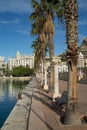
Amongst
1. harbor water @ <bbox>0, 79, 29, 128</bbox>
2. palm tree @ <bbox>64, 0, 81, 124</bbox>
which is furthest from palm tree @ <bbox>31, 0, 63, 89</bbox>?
palm tree @ <bbox>64, 0, 81, 124</bbox>

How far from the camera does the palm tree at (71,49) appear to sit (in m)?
11.6

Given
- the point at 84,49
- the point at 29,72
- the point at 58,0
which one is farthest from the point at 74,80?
the point at 29,72

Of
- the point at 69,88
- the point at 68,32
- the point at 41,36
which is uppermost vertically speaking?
the point at 41,36

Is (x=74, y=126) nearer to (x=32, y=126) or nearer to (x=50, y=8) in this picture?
(x=32, y=126)

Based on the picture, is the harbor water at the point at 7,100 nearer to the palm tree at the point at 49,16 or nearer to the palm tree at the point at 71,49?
the palm tree at the point at 49,16

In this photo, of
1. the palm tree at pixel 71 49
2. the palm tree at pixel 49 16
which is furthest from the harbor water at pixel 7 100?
the palm tree at pixel 71 49

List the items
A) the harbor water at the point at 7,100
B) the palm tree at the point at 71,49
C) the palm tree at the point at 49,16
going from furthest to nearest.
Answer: the palm tree at the point at 49,16, the harbor water at the point at 7,100, the palm tree at the point at 71,49

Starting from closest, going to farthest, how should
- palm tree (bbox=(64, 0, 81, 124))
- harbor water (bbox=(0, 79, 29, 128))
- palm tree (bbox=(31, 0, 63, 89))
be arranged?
palm tree (bbox=(64, 0, 81, 124)) → harbor water (bbox=(0, 79, 29, 128)) → palm tree (bbox=(31, 0, 63, 89))

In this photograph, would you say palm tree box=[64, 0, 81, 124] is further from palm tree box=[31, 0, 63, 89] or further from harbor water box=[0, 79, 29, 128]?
palm tree box=[31, 0, 63, 89]

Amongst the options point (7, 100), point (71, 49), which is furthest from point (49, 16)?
point (71, 49)

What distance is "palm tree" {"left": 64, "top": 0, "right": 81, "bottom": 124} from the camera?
11.6 metres

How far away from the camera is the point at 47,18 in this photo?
28.8m

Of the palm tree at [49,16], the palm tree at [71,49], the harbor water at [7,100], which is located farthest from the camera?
the palm tree at [49,16]

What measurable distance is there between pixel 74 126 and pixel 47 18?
19275 mm
